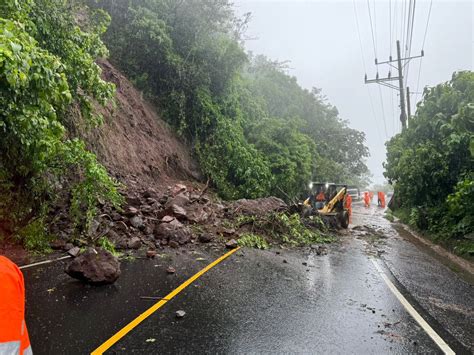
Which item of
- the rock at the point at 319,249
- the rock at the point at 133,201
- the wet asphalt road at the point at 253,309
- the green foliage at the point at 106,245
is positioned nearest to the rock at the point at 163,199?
the rock at the point at 133,201

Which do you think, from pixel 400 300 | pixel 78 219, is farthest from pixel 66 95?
pixel 400 300

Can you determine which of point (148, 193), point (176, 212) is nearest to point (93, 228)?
point (176, 212)

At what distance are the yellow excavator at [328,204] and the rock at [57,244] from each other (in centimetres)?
924

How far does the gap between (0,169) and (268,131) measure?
59.8 feet

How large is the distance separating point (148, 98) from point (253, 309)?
17738 mm

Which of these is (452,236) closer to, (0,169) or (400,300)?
(400,300)

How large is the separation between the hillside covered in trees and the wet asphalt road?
267 centimetres

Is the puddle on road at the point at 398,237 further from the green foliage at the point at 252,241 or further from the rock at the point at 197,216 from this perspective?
the rock at the point at 197,216

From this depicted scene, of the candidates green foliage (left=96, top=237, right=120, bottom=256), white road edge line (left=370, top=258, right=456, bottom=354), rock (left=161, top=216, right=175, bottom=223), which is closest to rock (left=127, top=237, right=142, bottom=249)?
green foliage (left=96, top=237, right=120, bottom=256)

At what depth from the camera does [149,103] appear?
20922 mm

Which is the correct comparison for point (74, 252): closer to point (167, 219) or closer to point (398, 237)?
point (167, 219)

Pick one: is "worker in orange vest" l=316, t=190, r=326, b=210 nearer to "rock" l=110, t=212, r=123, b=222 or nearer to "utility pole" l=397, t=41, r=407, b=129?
"rock" l=110, t=212, r=123, b=222

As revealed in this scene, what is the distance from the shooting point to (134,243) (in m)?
9.30

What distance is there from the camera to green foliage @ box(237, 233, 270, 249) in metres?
11.1
